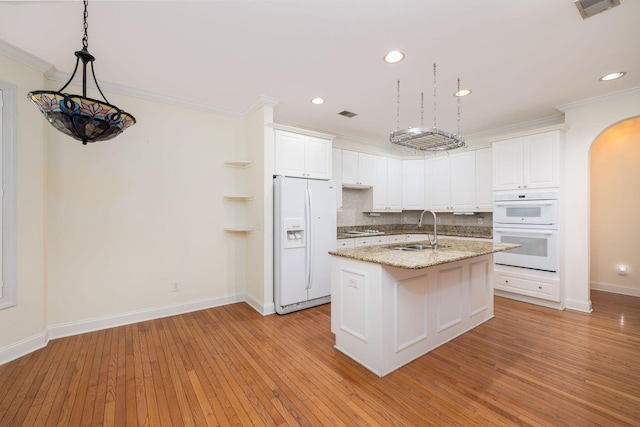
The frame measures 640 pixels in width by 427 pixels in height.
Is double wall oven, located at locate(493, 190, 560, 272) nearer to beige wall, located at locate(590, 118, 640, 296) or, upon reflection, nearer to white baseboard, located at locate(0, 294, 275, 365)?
beige wall, located at locate(590, 118, 640, 296)

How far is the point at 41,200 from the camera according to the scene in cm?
260

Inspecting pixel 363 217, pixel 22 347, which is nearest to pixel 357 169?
pixel 363 217

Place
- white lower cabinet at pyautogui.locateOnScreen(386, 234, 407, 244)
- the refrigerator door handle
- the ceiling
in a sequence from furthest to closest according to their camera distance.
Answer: white lower cabinet at pyautogui.locateOnScreen(386, 234, 407, 244) → the refrigerator door handle → the ceiling

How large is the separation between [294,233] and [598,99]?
166 inches

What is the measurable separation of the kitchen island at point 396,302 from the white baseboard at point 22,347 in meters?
2.83

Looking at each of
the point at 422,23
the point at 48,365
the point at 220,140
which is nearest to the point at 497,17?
the point at 422,23

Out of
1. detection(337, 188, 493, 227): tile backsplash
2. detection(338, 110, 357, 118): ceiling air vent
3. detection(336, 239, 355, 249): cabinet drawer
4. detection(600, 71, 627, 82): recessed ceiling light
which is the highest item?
detection(338, 110, 357, 118): ceiling air vent

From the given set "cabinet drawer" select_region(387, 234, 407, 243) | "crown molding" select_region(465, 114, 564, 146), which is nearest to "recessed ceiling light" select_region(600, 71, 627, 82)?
"crown molding" select_region(465, 114, 564, 146)

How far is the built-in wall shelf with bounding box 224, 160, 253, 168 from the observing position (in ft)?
12.2

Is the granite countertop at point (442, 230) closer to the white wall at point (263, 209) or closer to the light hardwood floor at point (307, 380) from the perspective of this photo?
the white wall at point (263, 209)

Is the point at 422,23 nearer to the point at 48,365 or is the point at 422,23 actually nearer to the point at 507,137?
the point at 507,137

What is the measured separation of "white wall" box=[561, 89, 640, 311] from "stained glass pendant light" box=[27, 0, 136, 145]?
5.01 meters

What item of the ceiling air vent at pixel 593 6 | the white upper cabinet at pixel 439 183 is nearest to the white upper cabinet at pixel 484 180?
the white upper cabinet at pixel 439 183

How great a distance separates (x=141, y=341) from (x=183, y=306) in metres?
0.77
